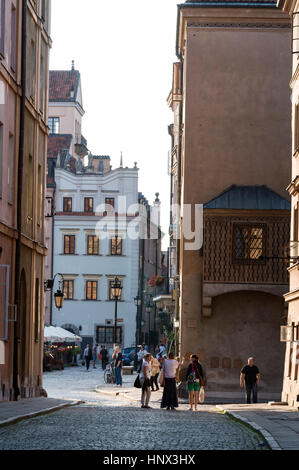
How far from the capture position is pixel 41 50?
33.7 m

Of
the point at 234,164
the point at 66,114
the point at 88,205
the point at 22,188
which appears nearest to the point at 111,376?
the point at 234,164

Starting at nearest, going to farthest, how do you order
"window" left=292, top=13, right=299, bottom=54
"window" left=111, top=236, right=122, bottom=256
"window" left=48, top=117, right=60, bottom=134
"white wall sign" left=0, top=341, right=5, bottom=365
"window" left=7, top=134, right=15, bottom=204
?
1. "white wall sign" left=0, top=341, right=5, bottom=365
2. "window" left=7, top=134, right=15, bottom=204
3. "window" left=292, top=13, right=299, bottom=54
4. "window" left=111, top=236, right=122, bottom=256
5. "window" left=48, top=117, right=60, bottom=134

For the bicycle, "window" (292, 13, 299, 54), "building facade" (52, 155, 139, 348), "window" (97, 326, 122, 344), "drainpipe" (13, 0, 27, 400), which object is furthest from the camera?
"building facade" (52, 155, 139, 348)

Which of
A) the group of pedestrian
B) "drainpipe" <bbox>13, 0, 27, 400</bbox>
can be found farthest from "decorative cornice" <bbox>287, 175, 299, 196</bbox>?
"drainpipe" <bbox>13, 0, 27, 400</bbox>

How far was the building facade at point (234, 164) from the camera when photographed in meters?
38.1

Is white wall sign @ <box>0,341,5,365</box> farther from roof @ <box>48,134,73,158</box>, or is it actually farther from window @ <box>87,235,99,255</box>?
roof @ <box>48,134,73,158</box>

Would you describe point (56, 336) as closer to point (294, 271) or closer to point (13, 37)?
point (294, 271)

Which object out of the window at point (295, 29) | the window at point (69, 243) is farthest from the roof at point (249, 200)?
the window at point (69, 243)

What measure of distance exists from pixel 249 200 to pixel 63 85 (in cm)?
6848

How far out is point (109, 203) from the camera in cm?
8781

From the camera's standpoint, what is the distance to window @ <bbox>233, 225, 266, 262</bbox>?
37531 millimetres

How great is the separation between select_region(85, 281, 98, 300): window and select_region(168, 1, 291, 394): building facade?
48026 millimetres
